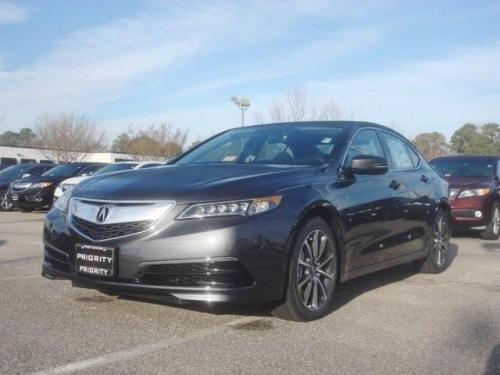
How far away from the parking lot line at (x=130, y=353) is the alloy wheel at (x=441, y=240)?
3.22 metres

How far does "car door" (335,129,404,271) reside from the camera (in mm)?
4816

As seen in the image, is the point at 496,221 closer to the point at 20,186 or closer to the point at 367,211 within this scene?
the point at 367,211

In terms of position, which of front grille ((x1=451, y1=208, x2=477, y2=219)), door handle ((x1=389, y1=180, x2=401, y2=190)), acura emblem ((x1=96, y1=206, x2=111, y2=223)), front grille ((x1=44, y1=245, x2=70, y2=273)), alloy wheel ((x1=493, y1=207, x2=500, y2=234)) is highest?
door handle ((x1=389, y1=180, x2=401, y2=190))

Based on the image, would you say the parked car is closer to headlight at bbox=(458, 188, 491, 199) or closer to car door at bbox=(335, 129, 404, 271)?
headlight at bbox=(458, 188, 491, 199)

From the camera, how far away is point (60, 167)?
17.6 metres

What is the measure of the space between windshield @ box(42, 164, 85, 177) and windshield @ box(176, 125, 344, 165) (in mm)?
11865

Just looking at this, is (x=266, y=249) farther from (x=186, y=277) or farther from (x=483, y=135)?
(x=483, y=135)

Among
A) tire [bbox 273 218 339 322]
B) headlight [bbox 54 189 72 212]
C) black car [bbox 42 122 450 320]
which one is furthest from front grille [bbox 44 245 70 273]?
tire [bbox 273 218 339 322]

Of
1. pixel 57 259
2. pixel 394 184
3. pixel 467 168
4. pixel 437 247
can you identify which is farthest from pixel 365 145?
pixel 467 168

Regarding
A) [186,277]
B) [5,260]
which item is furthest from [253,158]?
[5,260]

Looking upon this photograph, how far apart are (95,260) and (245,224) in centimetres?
103

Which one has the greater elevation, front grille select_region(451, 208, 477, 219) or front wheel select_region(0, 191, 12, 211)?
front grille select_region(451, 208, 477, 219)

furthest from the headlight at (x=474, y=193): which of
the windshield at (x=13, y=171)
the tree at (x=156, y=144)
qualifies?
the tree at (x=156, y=144)

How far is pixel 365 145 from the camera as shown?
18.1ft
